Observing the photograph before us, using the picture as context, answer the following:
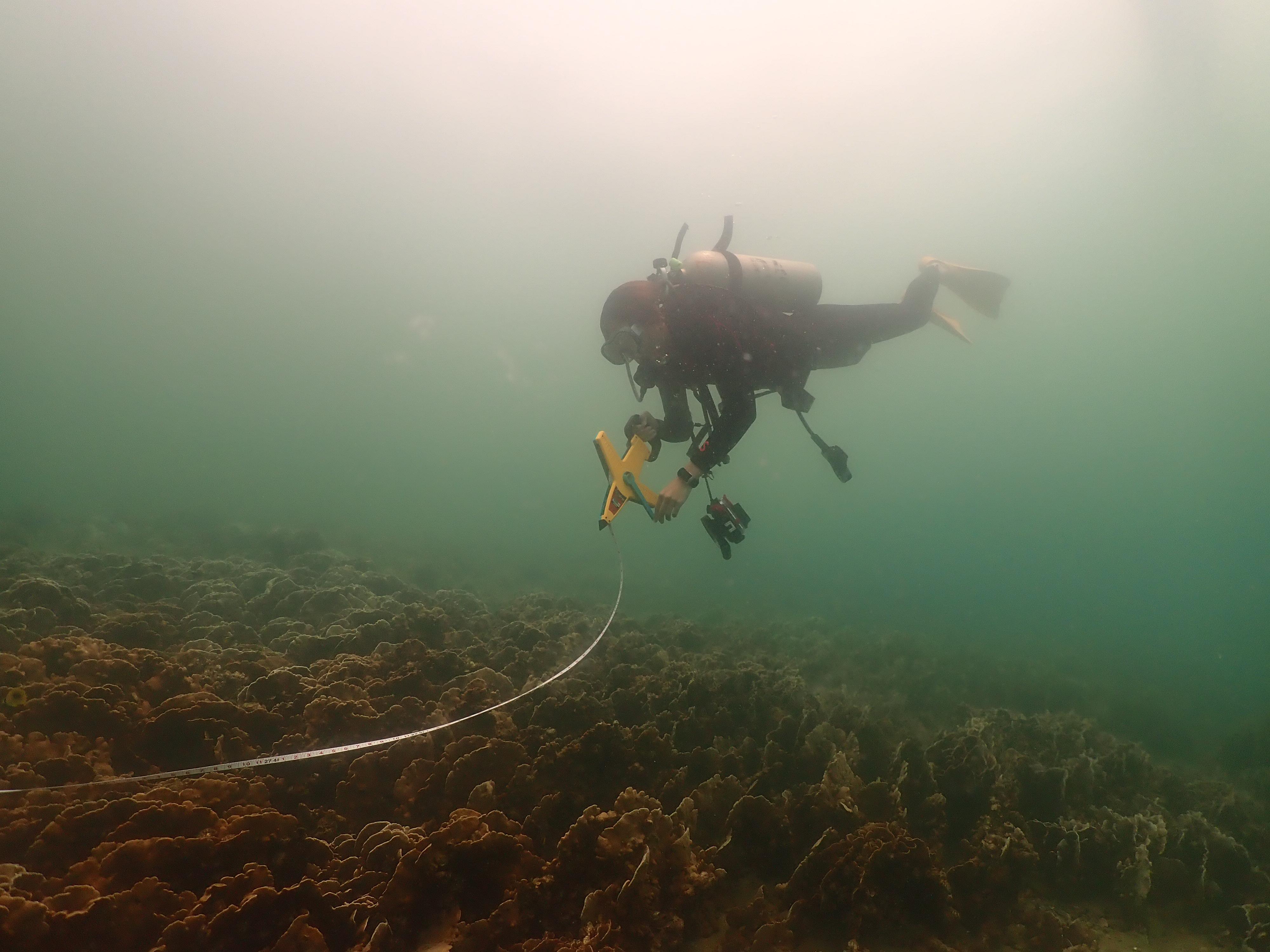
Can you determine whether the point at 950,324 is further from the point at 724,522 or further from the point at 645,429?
the point at 645,429

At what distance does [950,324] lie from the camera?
8.12 metres

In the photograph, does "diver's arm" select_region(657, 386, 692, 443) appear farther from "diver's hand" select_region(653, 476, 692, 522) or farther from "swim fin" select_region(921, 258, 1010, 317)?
"swim fin" select_region(921, 258, 1010, 317)

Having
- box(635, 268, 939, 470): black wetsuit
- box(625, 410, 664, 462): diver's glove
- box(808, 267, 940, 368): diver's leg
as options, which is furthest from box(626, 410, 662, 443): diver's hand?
box(808, 267, 940, 368): diver's leg

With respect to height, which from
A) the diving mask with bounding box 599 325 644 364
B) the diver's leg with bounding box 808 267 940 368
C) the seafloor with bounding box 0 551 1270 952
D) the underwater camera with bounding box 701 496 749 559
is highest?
the diver's leg with bounding box 808 267 940 368

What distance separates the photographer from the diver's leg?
5.88 m

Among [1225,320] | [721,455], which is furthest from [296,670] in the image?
[1225,320]

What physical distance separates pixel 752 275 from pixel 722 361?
182 cm

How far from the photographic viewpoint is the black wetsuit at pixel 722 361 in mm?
4453

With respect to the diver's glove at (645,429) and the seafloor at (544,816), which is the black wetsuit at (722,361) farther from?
the seafloor at (544,816)

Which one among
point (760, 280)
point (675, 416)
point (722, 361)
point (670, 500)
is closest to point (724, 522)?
point (670, 500)

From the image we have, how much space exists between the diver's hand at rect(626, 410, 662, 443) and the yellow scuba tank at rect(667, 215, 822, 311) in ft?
5.10

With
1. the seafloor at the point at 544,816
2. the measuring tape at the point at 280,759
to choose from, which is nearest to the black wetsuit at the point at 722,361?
the measuring tape at the point at 280,759

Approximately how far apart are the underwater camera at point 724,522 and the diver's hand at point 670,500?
27cm

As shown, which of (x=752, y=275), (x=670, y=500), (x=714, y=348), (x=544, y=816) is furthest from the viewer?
(x=752, y=275)
